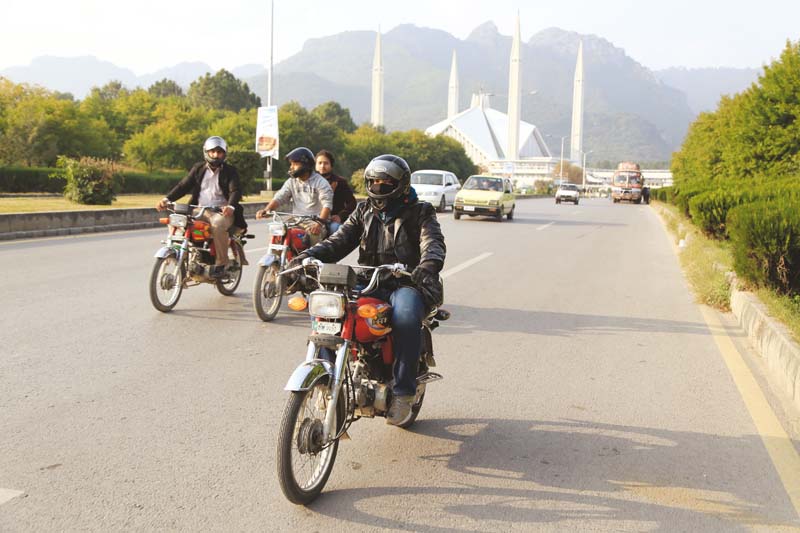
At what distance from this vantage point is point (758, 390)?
5.84 meters

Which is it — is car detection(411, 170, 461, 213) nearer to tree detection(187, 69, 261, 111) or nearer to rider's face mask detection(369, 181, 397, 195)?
rider's face mask detection(369, 181, 397, 195)

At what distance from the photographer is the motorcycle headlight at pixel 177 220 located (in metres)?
8.45

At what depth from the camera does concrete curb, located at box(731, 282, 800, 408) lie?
18.4 feet

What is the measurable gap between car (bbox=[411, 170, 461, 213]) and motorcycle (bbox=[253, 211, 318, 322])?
77.6ft

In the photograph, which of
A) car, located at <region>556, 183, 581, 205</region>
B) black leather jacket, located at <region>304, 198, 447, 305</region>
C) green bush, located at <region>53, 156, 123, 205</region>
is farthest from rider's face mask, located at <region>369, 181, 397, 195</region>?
car, located at <region>556, 183, 581, 205</region>

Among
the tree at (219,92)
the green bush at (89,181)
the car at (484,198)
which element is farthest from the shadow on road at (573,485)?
the tree at (219,92)

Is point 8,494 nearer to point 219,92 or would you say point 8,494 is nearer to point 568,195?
point 568,195

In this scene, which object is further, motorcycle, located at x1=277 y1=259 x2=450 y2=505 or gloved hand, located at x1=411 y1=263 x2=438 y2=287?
gloved hand, located at x1=411 y1=263 x2=438 y2=287

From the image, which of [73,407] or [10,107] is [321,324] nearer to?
[73,407]

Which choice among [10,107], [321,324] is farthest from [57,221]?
[10,107]

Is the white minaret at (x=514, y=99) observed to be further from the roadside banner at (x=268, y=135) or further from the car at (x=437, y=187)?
the roadside banner at (x=268, y=135)

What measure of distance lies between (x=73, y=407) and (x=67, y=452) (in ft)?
2.82

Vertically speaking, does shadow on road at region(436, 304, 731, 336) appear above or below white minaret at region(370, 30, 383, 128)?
below

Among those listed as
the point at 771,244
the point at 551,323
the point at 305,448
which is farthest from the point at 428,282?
the point at 771,244
